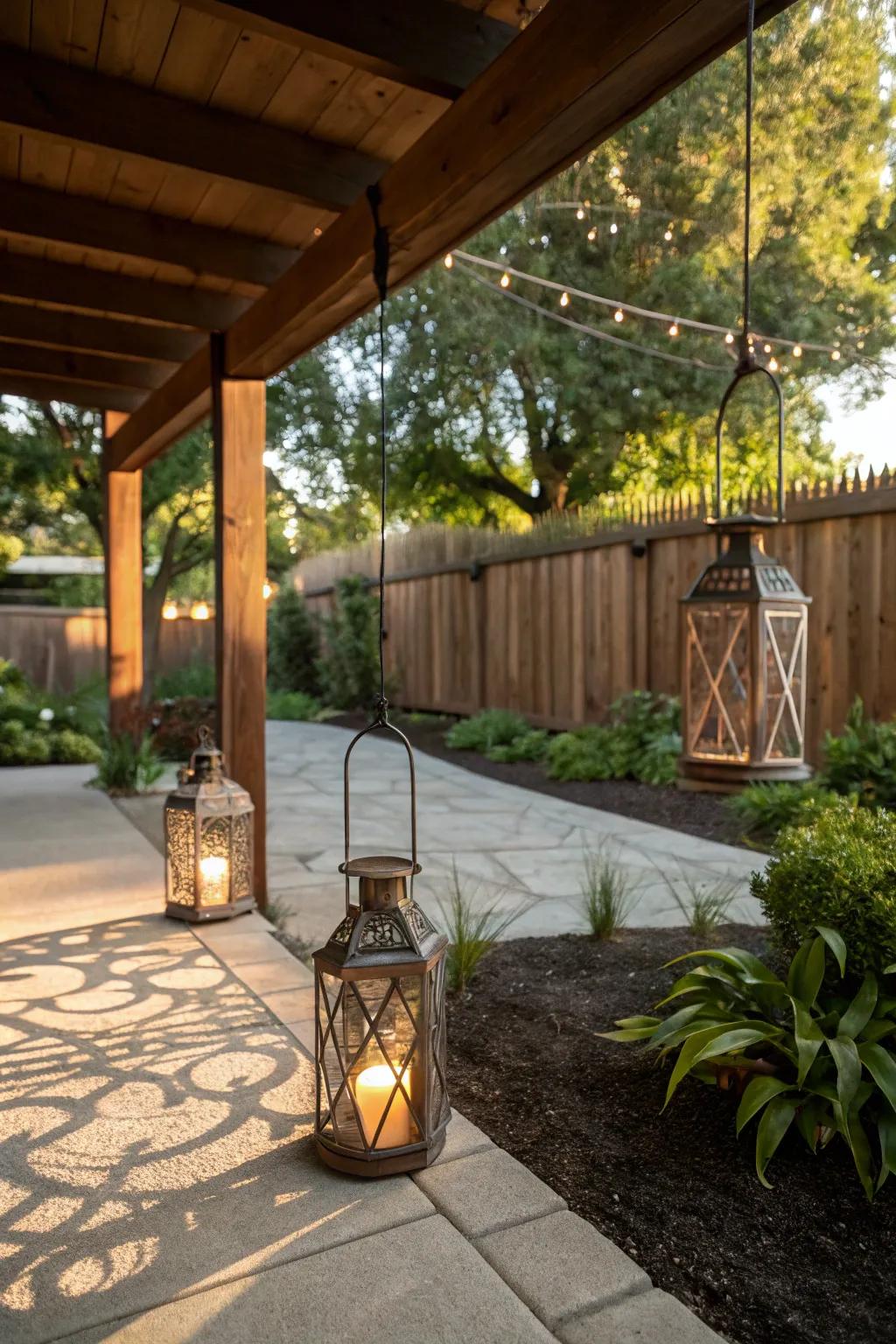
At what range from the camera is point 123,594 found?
266 inches

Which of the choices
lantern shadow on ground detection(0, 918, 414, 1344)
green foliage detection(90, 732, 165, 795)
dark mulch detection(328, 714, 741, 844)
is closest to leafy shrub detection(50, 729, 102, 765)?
green foliage detection(90, 732, 165, 795)

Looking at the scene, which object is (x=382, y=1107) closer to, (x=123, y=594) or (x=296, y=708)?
(x=123, y=594)

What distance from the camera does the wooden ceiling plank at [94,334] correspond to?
4.37 meters

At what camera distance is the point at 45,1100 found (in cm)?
215

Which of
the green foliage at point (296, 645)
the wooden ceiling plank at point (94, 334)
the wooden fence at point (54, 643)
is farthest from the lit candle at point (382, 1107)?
the green foliage at point (296, 645)

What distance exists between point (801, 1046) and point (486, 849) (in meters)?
3.08

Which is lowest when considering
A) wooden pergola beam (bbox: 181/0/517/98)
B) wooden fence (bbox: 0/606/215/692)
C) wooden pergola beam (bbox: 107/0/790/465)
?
wooden fence (bbox: 0/606/215/692)

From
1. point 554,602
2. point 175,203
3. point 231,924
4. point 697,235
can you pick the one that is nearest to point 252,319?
point 175,203

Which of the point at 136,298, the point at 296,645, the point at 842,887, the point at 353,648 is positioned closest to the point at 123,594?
the point at 136,298

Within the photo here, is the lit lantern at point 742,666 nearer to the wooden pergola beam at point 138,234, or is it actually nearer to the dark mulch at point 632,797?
the dark mulch at point 632,797

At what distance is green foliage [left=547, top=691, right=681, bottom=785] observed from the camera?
262 inches

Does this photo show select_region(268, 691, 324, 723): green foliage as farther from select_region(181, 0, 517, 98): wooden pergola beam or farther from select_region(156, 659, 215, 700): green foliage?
select_region(181, 0, 517, 98): wooden pergola beam

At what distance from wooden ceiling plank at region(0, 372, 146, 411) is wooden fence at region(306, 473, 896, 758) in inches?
157

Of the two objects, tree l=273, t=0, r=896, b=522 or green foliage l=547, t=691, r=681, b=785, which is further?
green foliage l=547, t=691, r=681, b=785
